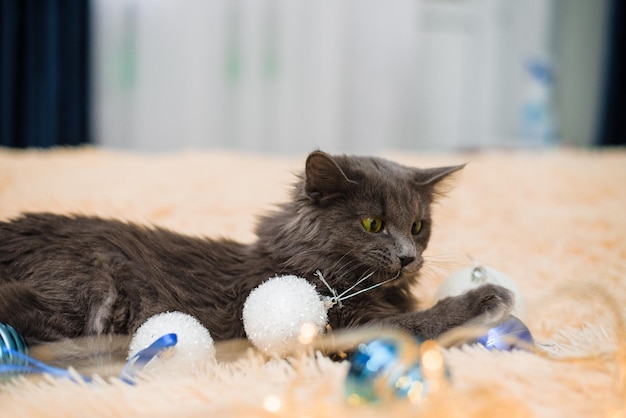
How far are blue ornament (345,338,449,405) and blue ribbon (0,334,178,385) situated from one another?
0.29 m

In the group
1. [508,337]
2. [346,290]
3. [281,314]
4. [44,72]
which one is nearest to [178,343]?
[281,314]

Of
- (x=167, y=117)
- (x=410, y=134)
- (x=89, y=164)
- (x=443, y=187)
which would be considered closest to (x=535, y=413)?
(x=443, y=187)

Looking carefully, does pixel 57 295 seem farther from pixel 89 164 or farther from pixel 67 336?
pixel 89 164

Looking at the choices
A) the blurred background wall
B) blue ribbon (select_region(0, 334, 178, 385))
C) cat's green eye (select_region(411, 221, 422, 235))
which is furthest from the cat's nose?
the blurred background wall

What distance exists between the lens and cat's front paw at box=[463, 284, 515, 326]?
914 millimetres

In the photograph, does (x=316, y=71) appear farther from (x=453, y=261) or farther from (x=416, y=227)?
(x=416, y=227)

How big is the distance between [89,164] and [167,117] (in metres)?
1.33

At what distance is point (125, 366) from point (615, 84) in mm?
4563

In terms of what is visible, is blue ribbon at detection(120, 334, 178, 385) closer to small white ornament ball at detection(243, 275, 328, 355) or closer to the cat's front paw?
small white ornament ball at detection(243, 275, 328, 355)

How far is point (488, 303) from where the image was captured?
3.06ft

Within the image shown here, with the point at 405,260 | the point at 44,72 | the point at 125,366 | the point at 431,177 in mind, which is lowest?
the point at 125,366

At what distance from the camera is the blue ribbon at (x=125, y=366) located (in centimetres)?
80

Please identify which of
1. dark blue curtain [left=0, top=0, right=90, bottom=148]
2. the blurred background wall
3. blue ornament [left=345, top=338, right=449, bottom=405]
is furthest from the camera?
the blurred background wall

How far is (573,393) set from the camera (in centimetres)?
71
